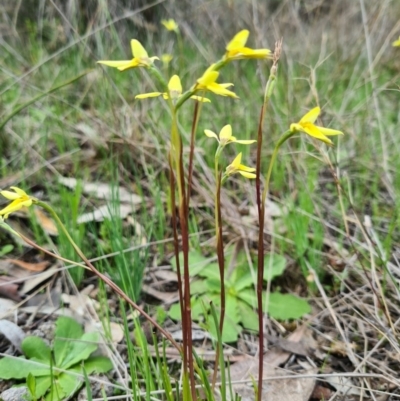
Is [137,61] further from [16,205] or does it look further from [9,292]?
[9,292]

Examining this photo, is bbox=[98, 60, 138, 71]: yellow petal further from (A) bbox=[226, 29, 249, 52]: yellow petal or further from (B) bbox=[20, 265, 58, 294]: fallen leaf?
(B) bbox=[20, 265, 58, 294]: fallen leaf

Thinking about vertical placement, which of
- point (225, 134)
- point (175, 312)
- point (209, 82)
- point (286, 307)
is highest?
point (209, 82)

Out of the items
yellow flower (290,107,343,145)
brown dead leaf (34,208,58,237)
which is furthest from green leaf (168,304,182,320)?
yellow flower (290,107,343,145)

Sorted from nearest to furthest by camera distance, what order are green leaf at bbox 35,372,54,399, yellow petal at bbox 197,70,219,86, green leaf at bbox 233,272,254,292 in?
yellow petal at bbox 197,70,219,86, green leaf at bbox 35,372,54,399, green leaf at bbox 233,272,254,292

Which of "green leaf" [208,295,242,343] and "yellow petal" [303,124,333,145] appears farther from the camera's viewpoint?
"green leaf" [208,295,242,343]

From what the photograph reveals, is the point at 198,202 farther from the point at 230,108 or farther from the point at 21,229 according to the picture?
the point at 230,108

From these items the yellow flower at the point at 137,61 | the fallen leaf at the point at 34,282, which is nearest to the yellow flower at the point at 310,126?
the yellow flower at the point at 137,61

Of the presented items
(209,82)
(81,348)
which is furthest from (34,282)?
(209,82)
